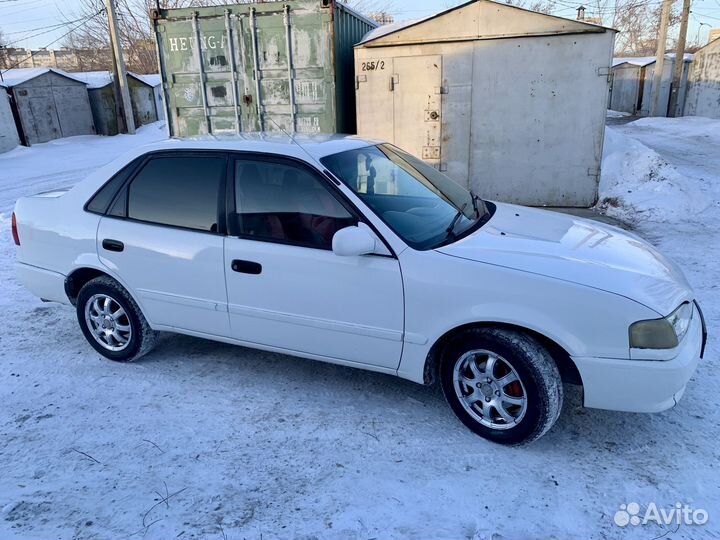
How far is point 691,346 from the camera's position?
2725mm

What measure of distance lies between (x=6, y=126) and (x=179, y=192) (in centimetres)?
1866

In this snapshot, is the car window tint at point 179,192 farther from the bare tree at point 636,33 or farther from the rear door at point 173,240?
the bare tree at point 636,33

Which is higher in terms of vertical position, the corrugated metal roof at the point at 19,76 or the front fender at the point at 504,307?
the corrugated metal roof at the point at 19,76

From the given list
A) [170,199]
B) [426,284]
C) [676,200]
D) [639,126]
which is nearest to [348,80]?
[676,200]

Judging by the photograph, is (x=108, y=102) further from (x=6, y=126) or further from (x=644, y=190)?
(x=644, y=190)

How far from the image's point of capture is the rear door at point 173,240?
134 inches

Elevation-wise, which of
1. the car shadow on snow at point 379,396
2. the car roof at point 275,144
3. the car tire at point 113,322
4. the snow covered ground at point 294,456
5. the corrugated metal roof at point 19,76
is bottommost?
the car shadow on snow at point 379,396

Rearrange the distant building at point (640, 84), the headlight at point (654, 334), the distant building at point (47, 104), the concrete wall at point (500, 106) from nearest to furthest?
the headlight at point (654, 334), the concrete wall at point (500, 106), the distant building at point (47, 104), the distant building at point (640, 84)

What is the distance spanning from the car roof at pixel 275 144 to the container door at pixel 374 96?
182 inches

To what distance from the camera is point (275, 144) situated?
11.1 feet

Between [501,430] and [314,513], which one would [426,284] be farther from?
[314,513]

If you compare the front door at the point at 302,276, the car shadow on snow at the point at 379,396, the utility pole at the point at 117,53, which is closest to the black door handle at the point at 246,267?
the front door at the point at 302,276

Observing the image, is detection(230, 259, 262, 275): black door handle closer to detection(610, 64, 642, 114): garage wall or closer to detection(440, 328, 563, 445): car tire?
detection(440, 328, 563, 445): car tire

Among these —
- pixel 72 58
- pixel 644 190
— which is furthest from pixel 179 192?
pixel 72 58
